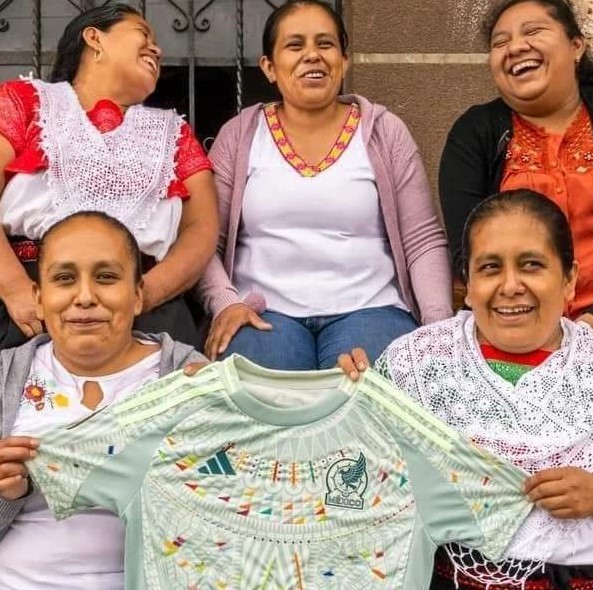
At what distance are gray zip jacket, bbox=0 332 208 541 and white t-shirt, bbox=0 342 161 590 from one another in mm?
23

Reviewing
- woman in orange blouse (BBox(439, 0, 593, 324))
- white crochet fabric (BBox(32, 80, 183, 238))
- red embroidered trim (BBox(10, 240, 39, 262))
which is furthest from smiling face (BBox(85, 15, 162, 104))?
woman in orange blouse (BBox(439, 0, 593, 324))

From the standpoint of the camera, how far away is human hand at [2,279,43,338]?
2779mm

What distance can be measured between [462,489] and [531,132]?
1.30 metres

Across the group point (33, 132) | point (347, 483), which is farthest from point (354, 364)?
point (33, 132)

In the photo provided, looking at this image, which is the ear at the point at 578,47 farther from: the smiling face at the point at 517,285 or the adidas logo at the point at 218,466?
the adidas logo at the point at 218,466

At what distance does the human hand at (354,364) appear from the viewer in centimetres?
238

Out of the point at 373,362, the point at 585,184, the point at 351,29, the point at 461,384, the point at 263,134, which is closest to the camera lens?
the point at 461,384

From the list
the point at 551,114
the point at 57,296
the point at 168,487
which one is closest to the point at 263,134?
the point at 551,114

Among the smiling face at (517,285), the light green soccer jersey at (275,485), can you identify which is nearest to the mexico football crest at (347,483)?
the light green soccer jersey at (275,485)

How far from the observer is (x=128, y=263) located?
2.60m

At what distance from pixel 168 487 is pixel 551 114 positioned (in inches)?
64.5

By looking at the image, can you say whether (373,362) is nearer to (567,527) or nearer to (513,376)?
(513,376)

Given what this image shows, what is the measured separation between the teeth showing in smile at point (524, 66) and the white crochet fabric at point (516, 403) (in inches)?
35.1

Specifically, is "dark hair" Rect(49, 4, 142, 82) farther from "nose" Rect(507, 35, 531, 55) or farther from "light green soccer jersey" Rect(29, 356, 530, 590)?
"light green soccer jersey" Rect(29, 356, 530, 590)
